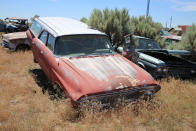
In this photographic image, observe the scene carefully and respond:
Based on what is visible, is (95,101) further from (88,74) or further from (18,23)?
(18,23)

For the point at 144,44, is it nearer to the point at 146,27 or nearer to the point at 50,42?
the point at 50,42

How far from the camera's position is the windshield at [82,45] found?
453 centimetres

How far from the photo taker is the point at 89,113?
3432 mm

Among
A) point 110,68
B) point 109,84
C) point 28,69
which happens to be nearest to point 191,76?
point 110,68

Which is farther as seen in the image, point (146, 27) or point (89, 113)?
point (146, 27)

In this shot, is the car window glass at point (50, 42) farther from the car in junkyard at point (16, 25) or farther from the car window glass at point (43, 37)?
the car in junkyard at point (16, 25)

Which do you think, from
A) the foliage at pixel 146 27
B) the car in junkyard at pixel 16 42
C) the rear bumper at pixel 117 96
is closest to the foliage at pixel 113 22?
the foliage at pixel 146 27

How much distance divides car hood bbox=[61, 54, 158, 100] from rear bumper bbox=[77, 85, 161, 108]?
0.08 m

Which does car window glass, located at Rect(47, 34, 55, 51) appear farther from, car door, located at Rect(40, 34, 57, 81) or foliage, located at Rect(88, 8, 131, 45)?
foliage, located at Rect(88, 8, 131, 45)

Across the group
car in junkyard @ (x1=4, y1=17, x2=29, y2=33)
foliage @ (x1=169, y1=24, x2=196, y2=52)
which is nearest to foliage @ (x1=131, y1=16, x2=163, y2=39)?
foliage @ (x1=169, y1=24, x2=196, y2=52)

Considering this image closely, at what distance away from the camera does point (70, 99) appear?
11.2ft

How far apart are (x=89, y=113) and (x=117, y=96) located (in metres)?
0.64

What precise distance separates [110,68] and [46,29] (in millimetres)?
2499

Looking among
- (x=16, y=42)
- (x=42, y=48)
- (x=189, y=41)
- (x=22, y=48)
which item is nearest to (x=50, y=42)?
(x=42, y=48)
